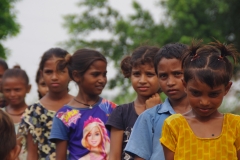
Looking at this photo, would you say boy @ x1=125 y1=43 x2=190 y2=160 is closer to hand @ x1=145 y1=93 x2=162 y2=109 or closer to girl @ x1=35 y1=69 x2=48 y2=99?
hand @ x1=145 y1=93 x2=162 y2=109

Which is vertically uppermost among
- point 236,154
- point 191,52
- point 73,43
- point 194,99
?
point 73,43

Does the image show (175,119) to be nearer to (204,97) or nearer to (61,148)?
(204,97)

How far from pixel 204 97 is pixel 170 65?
0.98 meters

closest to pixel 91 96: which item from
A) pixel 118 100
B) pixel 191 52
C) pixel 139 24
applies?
pixel 191 52

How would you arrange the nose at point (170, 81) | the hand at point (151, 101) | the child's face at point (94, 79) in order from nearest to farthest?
the nose at point (170, 81), the hand at point (151, 101), the child's face at point (94, 79)

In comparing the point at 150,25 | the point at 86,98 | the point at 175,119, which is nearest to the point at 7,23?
the point at 150,25

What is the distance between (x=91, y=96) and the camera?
7.15m

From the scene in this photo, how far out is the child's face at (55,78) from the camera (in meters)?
7.90

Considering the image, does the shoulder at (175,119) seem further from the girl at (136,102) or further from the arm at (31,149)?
the arm at (31,149)

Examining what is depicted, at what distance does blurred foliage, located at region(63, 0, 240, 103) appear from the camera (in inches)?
945

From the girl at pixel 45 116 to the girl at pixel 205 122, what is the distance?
2.97 meters

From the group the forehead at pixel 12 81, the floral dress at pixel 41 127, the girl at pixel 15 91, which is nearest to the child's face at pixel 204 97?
the floral dress at pixel 41 127

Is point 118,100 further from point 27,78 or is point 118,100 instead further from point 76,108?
point 76,108

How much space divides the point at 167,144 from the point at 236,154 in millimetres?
463
